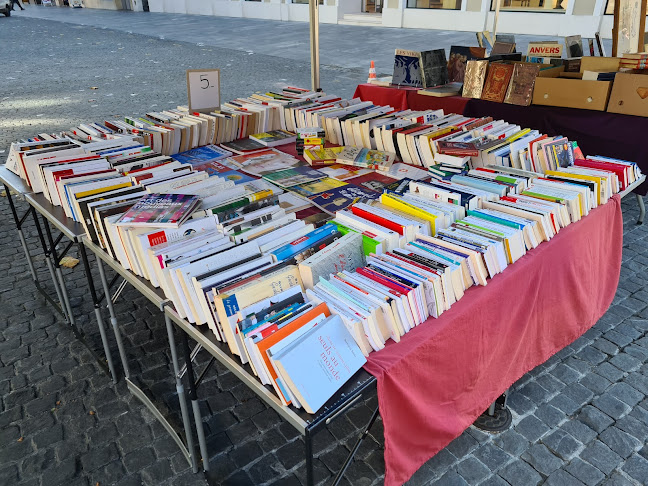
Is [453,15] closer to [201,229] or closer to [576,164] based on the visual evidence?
[576,164]

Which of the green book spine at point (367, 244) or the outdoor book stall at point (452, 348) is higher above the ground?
the green book spine at point (367, 244)

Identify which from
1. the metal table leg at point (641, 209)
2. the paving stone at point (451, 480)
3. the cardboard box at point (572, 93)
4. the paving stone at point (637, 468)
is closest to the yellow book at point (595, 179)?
the paving stone at point (637, 468)

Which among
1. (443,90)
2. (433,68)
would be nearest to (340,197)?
(443,90)

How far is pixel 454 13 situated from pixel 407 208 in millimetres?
16765

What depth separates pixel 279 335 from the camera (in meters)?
1.57

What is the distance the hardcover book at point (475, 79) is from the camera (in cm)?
492

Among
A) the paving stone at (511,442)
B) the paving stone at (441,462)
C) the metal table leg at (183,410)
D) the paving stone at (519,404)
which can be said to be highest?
the metal table leg at (183,410)

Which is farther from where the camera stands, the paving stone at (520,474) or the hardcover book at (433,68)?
the hardcover book at (433,68)

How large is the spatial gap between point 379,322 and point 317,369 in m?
0.31

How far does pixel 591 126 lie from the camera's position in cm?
433

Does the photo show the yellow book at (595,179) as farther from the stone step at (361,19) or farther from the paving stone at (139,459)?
the stone step at (361,19)

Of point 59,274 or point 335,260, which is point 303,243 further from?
point 59,274

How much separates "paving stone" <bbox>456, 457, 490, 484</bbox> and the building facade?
13.7 m

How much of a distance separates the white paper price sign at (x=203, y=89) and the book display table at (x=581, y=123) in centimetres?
234
